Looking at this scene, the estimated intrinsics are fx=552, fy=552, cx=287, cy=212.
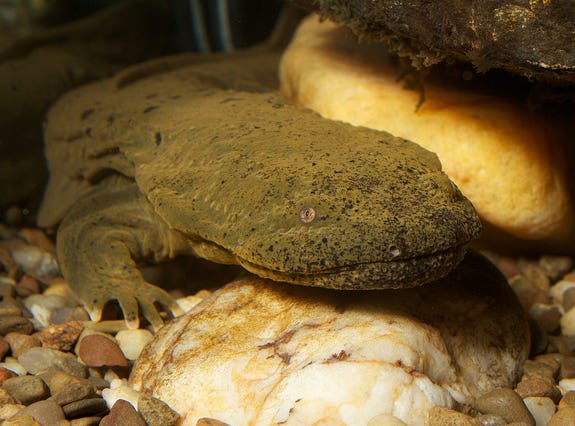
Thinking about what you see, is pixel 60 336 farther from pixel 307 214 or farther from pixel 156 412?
pixel 307 214

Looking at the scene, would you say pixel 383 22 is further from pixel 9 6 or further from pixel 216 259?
pixel 9 6

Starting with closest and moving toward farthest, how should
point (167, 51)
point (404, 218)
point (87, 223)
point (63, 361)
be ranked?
point (404, 218) → point (63, 361) → point (87, 223) → point (167, 51)

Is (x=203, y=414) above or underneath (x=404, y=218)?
underneath

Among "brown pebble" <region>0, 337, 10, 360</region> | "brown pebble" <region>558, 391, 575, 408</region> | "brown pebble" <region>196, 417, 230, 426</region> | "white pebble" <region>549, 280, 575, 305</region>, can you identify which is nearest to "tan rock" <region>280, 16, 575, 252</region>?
"white pebble" <region>549, 280, 575, 305</region>

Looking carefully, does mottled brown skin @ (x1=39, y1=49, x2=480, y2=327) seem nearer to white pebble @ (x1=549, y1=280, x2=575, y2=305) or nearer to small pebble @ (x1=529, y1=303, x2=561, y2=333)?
small pebble @ (x1=529, y1=303, x2=561, y2=333)

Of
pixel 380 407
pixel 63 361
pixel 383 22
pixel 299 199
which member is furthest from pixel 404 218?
pixel 63 361

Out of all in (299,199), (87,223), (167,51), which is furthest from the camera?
(167,51)

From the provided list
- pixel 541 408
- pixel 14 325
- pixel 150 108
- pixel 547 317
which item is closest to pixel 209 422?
pixel 14 325
